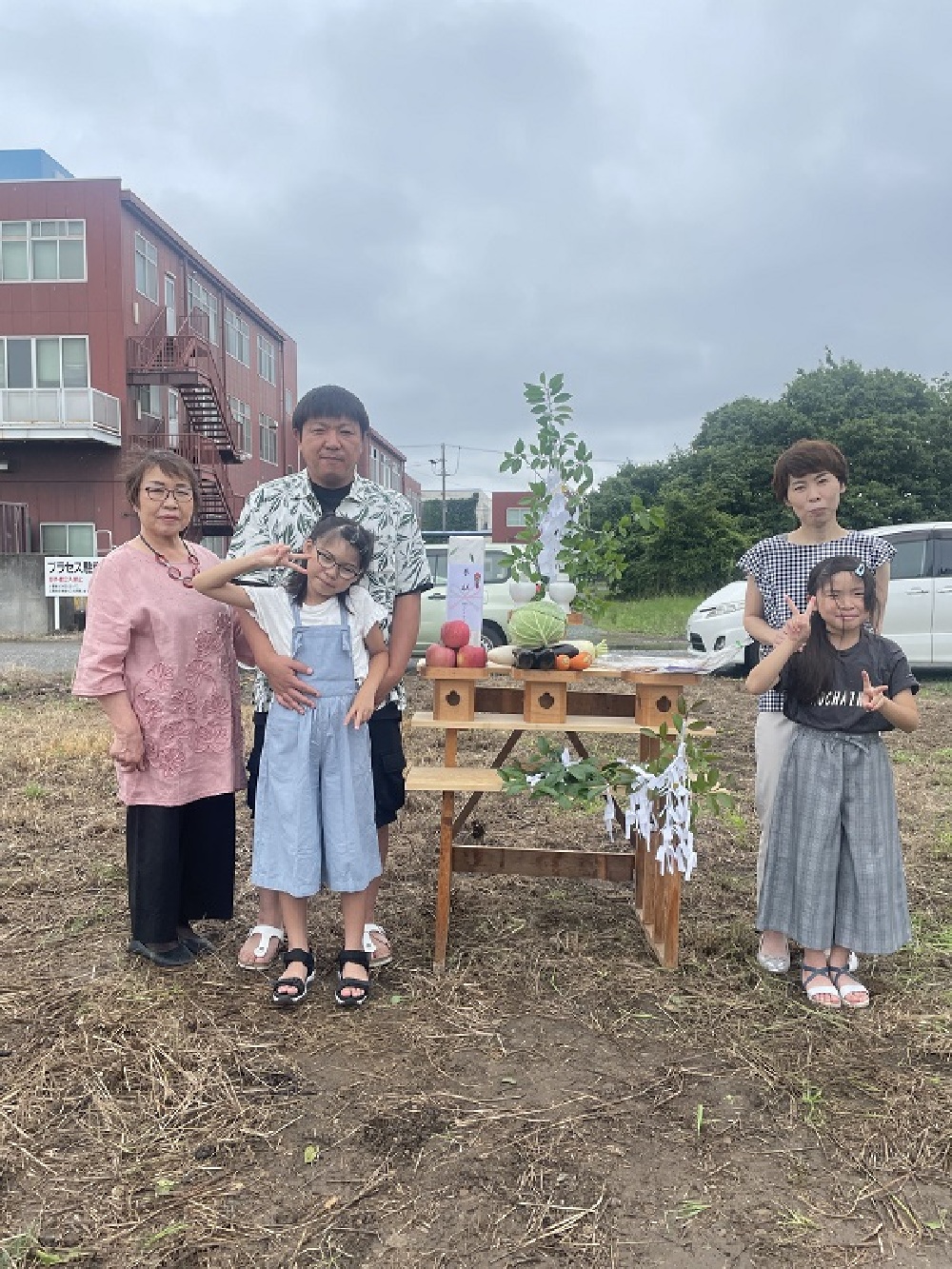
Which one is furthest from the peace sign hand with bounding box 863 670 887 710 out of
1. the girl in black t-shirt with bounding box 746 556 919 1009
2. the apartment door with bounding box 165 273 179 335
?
the apartment door with bounding box 165 273 179 335

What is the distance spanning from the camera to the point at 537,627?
3.22m

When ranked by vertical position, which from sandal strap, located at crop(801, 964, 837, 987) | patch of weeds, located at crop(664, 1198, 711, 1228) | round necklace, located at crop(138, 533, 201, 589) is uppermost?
round necklace, located at crop(138, 533, 201, 589)

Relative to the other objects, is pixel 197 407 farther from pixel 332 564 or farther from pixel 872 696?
pixel 872 696

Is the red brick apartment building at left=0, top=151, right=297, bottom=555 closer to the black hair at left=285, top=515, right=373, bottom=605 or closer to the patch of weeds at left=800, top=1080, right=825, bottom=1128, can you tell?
the black hair at left=285, top=515, right=373, bottom=605

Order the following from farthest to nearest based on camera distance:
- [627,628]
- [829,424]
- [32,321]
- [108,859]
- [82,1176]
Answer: [829,424] → [32,321] → [627,628] → [108,859] → [82,1176]

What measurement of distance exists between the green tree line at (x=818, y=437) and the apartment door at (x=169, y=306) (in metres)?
11.2

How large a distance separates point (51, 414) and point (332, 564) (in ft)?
63.8

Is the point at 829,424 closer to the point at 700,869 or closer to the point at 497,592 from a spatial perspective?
the point at 497,592

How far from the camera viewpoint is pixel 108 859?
4148 millimetres

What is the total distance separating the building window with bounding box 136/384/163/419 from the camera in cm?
2105

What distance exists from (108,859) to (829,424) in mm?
25853

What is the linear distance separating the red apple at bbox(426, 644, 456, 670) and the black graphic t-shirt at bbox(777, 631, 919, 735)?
43.7 inches

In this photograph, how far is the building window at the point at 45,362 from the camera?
20.2 metres

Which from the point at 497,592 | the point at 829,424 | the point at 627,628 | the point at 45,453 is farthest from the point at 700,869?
the point at 829,424
